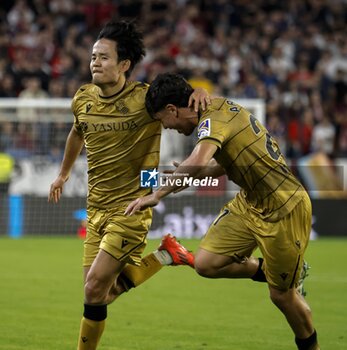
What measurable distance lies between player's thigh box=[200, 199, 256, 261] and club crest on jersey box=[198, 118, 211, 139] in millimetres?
910

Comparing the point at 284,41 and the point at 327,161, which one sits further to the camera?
the point at 284,41

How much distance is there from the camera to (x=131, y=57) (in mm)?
7273

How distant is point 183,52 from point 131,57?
551 inches

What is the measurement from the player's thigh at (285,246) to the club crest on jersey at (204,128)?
0.86 m

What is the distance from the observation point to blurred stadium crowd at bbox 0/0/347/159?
19.5m

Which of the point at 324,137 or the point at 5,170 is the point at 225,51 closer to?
the point at 324,137

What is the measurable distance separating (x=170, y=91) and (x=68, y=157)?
1.42m

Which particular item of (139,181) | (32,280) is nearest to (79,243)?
(32,280)

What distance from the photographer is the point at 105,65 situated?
707cm

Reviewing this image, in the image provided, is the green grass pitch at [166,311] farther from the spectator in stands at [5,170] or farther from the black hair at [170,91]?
the spectator in stands at [5,170]

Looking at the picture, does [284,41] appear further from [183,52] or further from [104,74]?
[104,74]

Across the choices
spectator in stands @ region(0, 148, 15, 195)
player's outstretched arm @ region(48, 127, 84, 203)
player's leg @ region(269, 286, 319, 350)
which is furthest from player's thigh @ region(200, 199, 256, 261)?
spectator in stands @ region(0, 148, 15, 195)

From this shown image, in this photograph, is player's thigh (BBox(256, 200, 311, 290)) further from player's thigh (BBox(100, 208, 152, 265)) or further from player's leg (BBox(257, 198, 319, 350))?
A: player's thigh (BBox(100, 208, 152, 265))

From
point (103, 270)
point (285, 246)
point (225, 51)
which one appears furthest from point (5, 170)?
point (285, 246)
